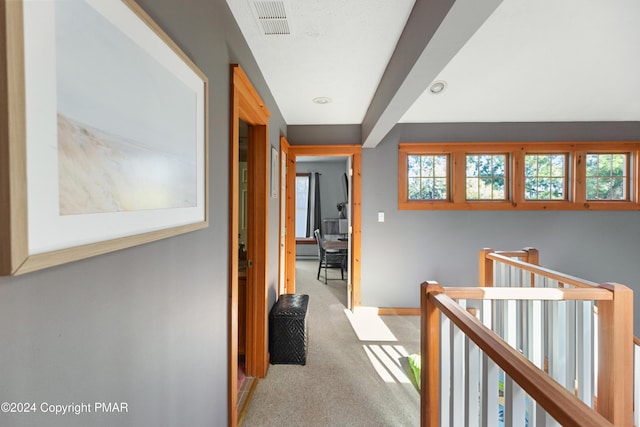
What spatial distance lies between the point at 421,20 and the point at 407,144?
2237 mm

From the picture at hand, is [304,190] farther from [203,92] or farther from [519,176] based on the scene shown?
[203,92]

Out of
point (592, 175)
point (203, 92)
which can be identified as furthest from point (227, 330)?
point (592, 175)

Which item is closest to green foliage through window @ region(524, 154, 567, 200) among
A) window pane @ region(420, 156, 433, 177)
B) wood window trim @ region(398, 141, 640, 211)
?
wood window trim @ region(398, 141, 640, 211)

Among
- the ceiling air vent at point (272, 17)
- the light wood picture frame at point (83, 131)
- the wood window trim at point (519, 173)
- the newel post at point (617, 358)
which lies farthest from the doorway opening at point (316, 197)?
the light wood picture frame at point (83, 131)

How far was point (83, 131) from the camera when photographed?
0.55 metres

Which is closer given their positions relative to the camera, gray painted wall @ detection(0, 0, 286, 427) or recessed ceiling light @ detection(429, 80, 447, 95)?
gray painted wall @ detection(0, 0, 286, 427)

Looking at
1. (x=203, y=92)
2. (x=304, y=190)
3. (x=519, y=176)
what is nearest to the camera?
(x=203, y=92)

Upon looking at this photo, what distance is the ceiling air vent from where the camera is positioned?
1467mm

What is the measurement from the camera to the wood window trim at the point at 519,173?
136 inches

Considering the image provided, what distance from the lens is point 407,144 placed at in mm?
3520

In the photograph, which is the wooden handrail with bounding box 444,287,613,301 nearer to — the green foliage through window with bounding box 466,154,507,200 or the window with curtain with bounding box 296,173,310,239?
the green foliage through window with bounding box 466,154,507,200

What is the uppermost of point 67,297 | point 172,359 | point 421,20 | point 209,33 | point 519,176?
point 421,20

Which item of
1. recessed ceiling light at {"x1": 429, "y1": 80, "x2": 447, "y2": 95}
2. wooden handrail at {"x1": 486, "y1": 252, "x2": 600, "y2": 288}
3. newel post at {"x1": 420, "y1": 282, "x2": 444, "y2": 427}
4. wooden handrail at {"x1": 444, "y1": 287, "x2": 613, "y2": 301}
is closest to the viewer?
newel post at {"x1": 420, "y1": 282, "x2": 444, "y2": 427}

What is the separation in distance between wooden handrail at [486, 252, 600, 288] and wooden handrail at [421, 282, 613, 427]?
0.93 m
